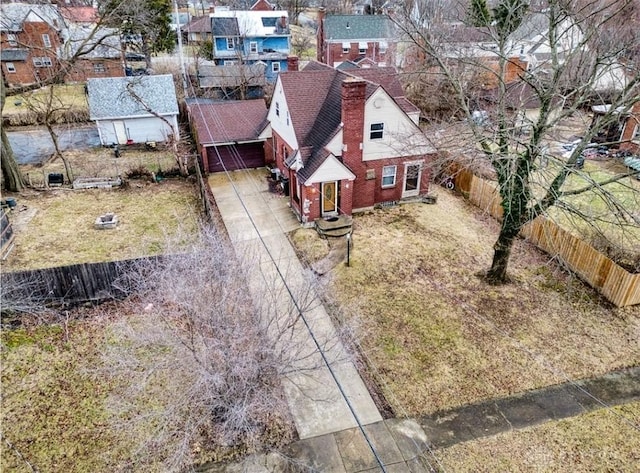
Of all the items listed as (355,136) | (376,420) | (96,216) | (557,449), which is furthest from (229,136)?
(557,449)

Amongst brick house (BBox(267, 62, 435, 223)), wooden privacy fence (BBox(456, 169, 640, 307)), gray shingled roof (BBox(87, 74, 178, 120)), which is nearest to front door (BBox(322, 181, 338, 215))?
brick house (BBox(267, 62, 435, 223))

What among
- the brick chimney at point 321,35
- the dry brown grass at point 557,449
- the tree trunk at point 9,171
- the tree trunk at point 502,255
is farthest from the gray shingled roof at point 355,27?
the dry brown grass at point 557,449

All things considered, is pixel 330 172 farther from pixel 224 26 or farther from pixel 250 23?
pixel 250 23

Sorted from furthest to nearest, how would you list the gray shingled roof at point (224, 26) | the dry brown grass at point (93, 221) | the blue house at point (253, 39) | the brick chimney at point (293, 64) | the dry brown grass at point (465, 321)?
the gray shingled roof at point (224, 26) → the blue house at point (253, 39) → the brick chimney at point (293, 64) → the dry brown grass at point (93, 221) → the dry brown grass at point (465, 321)

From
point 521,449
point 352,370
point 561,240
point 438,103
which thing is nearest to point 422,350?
point 352,370

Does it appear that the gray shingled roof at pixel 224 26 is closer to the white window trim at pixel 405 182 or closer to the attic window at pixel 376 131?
the attic window at pixel 376 131

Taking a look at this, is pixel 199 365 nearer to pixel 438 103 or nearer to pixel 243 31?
pixel 438 103

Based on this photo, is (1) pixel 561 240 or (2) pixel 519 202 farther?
(1) pixel 561 240
